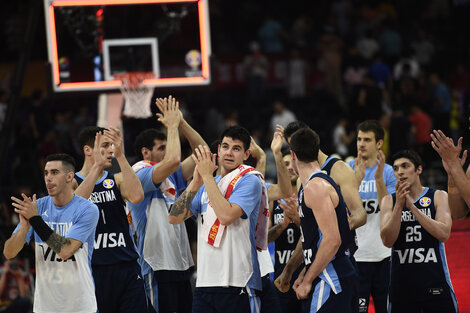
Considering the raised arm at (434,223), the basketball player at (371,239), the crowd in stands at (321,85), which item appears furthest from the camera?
the crowd in stands at (321,85)

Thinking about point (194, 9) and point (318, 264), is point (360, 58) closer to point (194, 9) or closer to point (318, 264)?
point (194, 9)

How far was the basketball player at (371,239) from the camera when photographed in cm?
888

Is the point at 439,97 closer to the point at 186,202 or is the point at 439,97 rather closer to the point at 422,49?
the point at 422,49

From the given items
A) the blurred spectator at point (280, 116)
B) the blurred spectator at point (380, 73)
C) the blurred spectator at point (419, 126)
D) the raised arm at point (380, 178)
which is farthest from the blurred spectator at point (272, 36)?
the raised arm at point (380, 178)

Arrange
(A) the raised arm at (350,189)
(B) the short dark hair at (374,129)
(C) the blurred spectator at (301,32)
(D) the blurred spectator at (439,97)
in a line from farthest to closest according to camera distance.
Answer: (C) the blurred spectator at (301,32) < (D) the blurred spectator at (439,97) < (B) the short dark hair at (374,129) < (A) the raised arm at (350,189)

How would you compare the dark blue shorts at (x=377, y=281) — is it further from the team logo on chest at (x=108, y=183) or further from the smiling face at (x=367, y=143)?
the team logo on chest at (x=108, y=183)

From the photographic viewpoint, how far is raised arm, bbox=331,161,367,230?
7570 mm

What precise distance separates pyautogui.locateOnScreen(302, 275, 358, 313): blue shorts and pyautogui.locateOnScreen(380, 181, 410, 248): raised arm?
114 centimetres

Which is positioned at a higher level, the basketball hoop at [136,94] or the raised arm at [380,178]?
the basketball hoop at [136,94]

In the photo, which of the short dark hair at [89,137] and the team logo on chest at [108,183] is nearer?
the team logo on chest at [108,183]

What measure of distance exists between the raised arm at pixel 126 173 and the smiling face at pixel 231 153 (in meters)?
1.04

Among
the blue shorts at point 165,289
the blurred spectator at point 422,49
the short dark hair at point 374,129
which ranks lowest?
the blue shorts at point 165,289

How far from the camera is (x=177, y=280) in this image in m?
8.24

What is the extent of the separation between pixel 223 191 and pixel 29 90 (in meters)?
14.4
